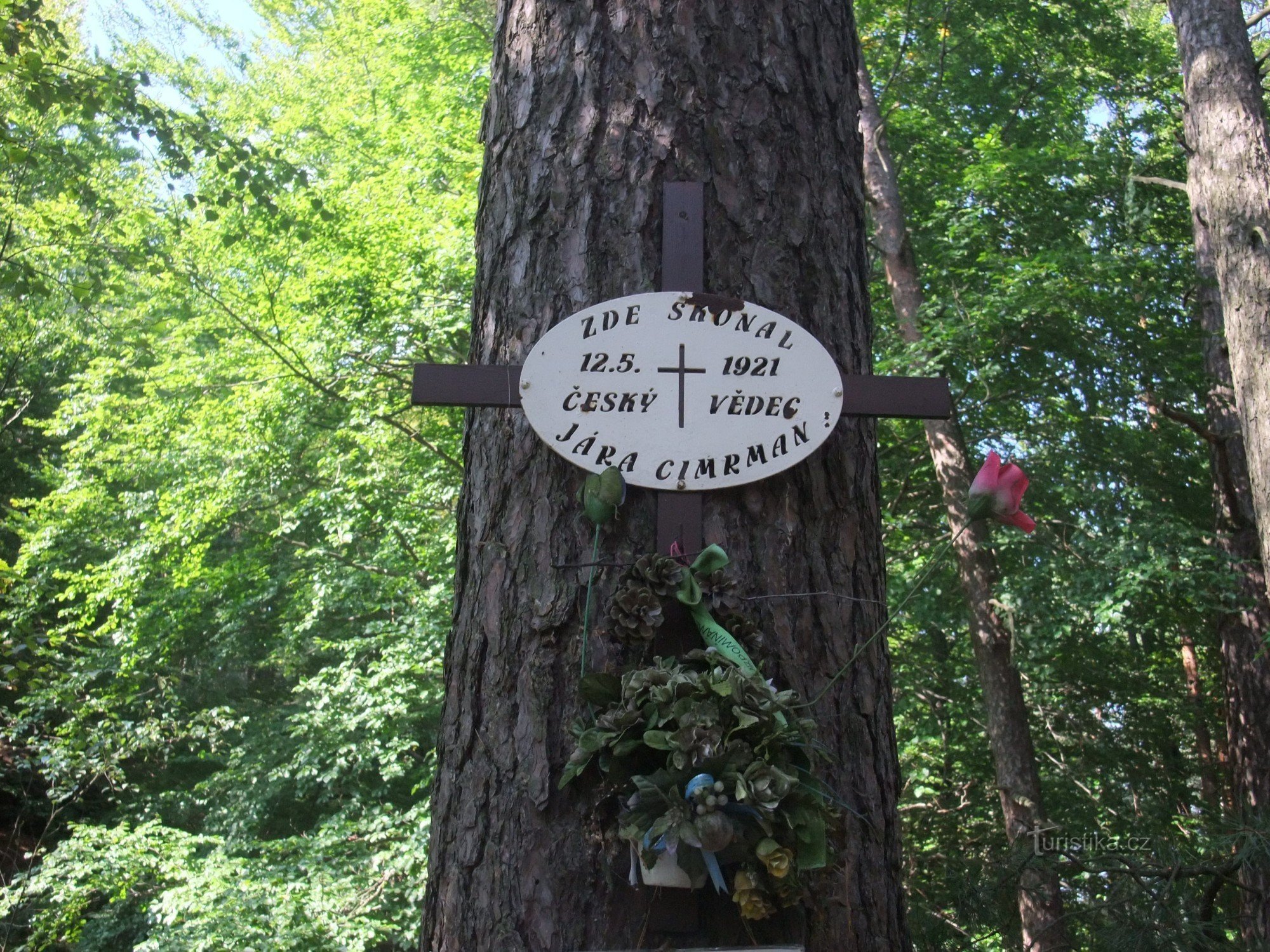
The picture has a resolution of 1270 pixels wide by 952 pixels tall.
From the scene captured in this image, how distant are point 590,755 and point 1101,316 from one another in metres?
7.40

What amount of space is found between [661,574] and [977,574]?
6.92 m

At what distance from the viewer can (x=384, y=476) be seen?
366 inches

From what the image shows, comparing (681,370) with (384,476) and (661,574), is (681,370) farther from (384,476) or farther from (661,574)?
(384,476)

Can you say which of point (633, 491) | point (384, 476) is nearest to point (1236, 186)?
point (633, 491)

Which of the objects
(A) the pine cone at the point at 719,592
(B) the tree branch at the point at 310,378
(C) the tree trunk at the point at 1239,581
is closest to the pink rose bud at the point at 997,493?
(A) the pine cone at the point at 719,592

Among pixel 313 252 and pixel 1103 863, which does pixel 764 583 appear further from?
pixel 313 252

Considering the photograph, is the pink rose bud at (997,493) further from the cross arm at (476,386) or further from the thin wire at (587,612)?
the cross arm at (476,386)

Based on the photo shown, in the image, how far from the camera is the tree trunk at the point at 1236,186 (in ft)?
16.6

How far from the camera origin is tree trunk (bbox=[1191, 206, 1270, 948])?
6.90m

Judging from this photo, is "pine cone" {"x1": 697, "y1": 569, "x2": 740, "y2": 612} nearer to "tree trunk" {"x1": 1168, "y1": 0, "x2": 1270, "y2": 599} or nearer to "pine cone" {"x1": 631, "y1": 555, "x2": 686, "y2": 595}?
"pine cone" {"x1": 631, "y1": 555, "x2": 686, "y2": 595}

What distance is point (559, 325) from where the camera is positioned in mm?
1570

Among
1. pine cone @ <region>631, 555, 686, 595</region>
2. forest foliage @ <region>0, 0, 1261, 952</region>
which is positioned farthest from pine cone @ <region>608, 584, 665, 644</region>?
forest foliage @ <region>0, 0, 1261, 952</region>

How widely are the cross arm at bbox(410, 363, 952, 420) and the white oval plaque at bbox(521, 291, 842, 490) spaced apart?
33 millimetres

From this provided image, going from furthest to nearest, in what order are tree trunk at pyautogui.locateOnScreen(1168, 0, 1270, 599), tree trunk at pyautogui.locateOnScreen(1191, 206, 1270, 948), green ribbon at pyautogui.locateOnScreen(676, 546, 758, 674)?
tree trunk at pyautogui.locateOnScreen(1191, 206, 1270, 948), tree trunk at pyautogui.locateOnScreen(1168, 0, 1270, 599), green ribbon at pyautogui.locateOnScreen(676, 546, 758, 674)
